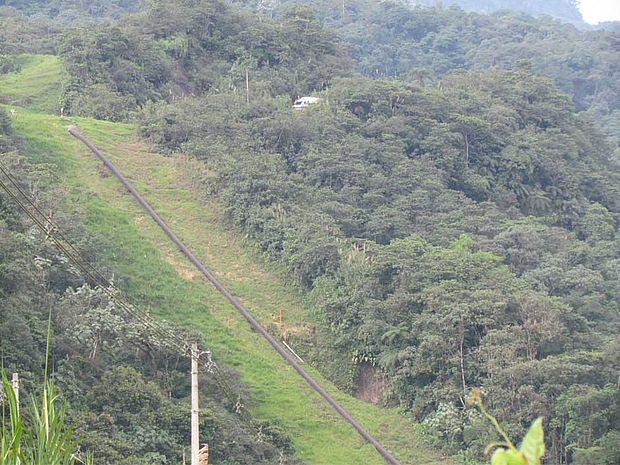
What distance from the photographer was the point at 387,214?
2841 cm

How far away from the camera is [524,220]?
30.3 meters

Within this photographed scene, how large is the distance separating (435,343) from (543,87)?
64.5ft

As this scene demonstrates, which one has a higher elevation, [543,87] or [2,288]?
[543,87]

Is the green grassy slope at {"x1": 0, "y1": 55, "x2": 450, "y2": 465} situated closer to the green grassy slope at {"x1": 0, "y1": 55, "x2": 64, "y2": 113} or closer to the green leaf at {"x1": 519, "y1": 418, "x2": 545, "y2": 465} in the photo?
the green grassy slope at {"x1": 0, "y1": 55, "x2": 64, "y2": 113}

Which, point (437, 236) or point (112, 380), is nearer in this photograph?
point (112, 380)

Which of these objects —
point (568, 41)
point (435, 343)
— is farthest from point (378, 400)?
point (568, 41)

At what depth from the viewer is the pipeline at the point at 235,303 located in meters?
21.6

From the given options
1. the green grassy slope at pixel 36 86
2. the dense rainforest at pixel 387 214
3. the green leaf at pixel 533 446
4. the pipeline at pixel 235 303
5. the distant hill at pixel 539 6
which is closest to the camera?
the green leaf at pixel 533 446

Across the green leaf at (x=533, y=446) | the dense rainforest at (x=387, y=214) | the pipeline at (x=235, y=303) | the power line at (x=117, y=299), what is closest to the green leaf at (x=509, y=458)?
the green leaf at (x=533, y=446)

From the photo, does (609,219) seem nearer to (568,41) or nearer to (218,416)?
(218,416)

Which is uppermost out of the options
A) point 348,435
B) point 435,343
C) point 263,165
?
point 263,165

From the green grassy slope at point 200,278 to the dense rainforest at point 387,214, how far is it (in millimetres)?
745

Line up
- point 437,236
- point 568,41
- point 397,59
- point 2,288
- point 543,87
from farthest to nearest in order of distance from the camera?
point 568,41
point 397,59
point 543,87
point 437,236
point 2,288

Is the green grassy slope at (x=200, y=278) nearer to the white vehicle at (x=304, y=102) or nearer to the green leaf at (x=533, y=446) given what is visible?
the white vehicle at (x=304, y=102)
